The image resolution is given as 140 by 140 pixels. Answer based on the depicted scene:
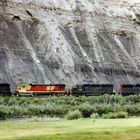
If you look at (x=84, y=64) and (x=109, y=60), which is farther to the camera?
(x=109, y=60)

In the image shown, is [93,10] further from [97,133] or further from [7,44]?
[97,133]

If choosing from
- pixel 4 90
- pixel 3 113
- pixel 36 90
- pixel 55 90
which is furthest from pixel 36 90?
pixel 3 113

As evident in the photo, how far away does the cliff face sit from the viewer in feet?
221

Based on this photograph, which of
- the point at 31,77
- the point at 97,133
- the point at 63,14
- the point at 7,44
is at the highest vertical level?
the point at 63,14

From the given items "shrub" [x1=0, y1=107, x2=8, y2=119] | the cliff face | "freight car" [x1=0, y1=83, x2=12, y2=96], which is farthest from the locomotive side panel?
"shrub" [x1=0, y1=107, x2=8, y2=119]

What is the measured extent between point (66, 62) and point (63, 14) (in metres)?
12.6

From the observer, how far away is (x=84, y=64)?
74.8m

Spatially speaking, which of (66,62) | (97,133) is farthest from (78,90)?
(97,133)

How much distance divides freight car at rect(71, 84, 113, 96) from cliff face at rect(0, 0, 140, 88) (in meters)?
8.07

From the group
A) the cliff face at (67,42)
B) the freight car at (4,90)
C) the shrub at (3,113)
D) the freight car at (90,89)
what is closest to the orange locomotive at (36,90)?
the freight car at (90,89)

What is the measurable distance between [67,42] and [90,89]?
57.2 feet

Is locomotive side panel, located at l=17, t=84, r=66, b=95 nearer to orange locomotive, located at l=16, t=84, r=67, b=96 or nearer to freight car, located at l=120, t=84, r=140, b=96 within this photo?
orange locomotive, located at l=16, t=84, r=67, b=96

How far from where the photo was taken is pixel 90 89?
60906mm

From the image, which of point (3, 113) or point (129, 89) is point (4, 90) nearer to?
point (129, 89)
